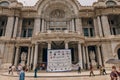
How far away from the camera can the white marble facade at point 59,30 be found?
96.9 feet

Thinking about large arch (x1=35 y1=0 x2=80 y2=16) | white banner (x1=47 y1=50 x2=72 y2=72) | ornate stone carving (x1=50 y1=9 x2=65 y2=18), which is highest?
large arch (x1=35 y1=0 x2=80 y2=16)

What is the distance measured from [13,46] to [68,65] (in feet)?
51.2

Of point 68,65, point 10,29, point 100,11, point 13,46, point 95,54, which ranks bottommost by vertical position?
point 68,65

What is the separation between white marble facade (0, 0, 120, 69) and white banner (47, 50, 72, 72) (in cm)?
487

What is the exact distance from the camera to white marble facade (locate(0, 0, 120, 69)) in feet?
96.9

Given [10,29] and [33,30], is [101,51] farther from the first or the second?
[10,29]

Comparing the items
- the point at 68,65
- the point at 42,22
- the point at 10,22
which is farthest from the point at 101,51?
the point at 10,22

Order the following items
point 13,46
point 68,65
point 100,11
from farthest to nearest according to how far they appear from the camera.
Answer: point 100,11, point 13,46, point 68,65

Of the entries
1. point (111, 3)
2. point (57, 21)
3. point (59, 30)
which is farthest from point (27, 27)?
point (111, 3)

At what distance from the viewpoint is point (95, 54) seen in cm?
3400

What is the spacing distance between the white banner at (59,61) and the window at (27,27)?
15600 mm

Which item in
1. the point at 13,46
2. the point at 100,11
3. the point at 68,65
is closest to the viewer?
the point at 68,65

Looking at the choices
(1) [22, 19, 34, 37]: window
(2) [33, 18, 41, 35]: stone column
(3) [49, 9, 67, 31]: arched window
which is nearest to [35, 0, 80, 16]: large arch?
(3) [49, 9, 67, 31]: arched window

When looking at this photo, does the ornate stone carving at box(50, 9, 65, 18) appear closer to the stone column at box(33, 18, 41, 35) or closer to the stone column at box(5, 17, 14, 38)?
the stone column at box(33, 18, 41, 35)
